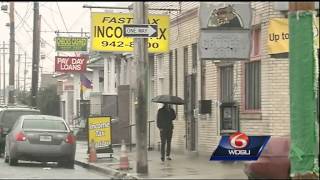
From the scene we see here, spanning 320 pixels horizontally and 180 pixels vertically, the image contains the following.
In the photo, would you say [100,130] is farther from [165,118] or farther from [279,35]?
[279,35]

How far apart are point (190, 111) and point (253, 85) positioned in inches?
169

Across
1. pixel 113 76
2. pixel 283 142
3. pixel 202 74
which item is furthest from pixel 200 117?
pixel 113 76

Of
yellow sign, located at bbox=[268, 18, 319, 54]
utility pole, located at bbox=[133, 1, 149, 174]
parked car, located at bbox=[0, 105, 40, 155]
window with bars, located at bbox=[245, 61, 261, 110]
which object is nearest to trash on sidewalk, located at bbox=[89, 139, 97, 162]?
parked car, located at bbox=[0, 105, 40, 155]

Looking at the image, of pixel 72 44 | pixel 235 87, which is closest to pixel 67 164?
pixel 235 87

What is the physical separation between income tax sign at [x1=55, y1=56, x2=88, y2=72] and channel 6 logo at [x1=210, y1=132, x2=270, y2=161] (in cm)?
2415

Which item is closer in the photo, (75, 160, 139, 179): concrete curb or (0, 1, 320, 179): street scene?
(0, 1, 320, 179): street scene

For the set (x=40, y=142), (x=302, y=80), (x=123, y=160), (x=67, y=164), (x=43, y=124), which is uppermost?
(x=302, y=80)

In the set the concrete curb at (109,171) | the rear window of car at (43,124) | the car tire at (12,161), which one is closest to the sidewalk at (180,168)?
the concrete curb at (109,171)

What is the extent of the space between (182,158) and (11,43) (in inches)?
895

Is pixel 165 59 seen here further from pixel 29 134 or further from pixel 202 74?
pixel 29 134

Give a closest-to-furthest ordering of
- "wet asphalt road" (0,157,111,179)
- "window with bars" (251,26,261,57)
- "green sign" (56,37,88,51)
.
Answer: "wet asphalt road" (0,157,111,179) < "window with bars" (251,26,261,57) < "green sign" (56,37,88,51)

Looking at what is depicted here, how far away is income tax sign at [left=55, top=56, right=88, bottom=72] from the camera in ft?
115

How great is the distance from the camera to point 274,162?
1077 cm

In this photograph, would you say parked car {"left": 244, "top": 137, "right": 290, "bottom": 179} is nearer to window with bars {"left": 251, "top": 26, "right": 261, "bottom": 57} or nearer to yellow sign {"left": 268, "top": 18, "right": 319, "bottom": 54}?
yellow sign {"left": 268, "top": 18, "right": 319, "bottom": 54}
